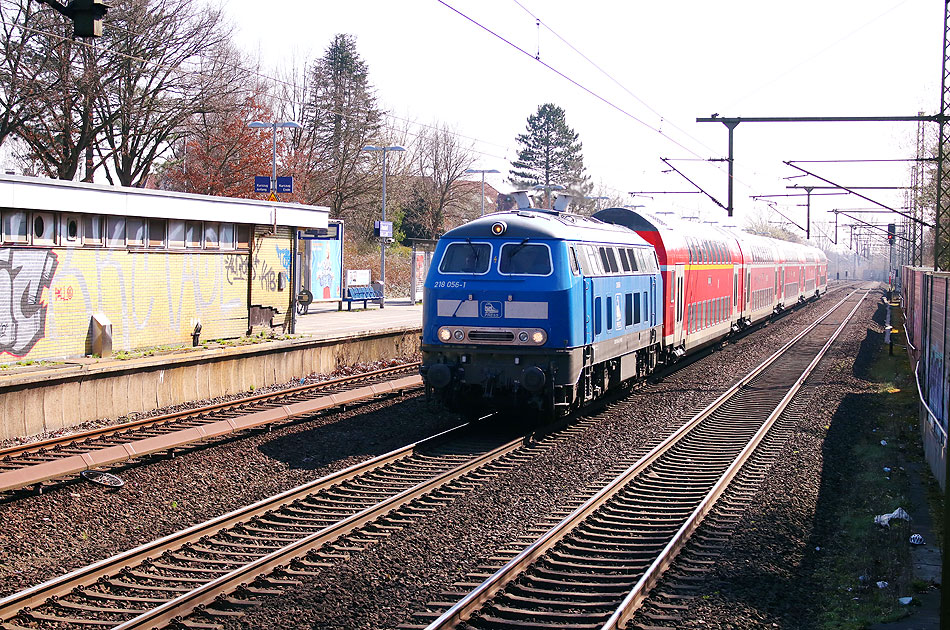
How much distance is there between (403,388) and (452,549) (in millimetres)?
10065

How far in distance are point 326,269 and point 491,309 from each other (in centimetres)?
1996

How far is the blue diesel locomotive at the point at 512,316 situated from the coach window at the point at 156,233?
24.6ft

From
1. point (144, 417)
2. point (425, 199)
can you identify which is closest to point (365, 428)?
point (144, 417)

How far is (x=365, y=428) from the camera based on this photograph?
14.2 meters

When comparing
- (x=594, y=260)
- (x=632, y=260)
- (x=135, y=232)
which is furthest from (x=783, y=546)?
(x=135, y=232)

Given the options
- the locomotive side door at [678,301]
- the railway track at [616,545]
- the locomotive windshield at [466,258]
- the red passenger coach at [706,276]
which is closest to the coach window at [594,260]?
the locomotive windshield at [466,258]

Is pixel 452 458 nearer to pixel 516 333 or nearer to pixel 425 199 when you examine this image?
pixel 516 333

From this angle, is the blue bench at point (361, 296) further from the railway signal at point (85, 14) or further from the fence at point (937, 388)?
the railway signal at point (85, 14)

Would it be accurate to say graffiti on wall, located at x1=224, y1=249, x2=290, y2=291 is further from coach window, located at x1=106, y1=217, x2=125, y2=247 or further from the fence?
the fence

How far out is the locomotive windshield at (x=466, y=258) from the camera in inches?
543

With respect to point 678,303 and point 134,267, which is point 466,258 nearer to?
point 134,267

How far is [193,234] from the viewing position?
20.0 metres

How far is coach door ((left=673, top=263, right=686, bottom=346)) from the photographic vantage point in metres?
20.9

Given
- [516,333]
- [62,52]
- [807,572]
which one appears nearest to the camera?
[807,572]
